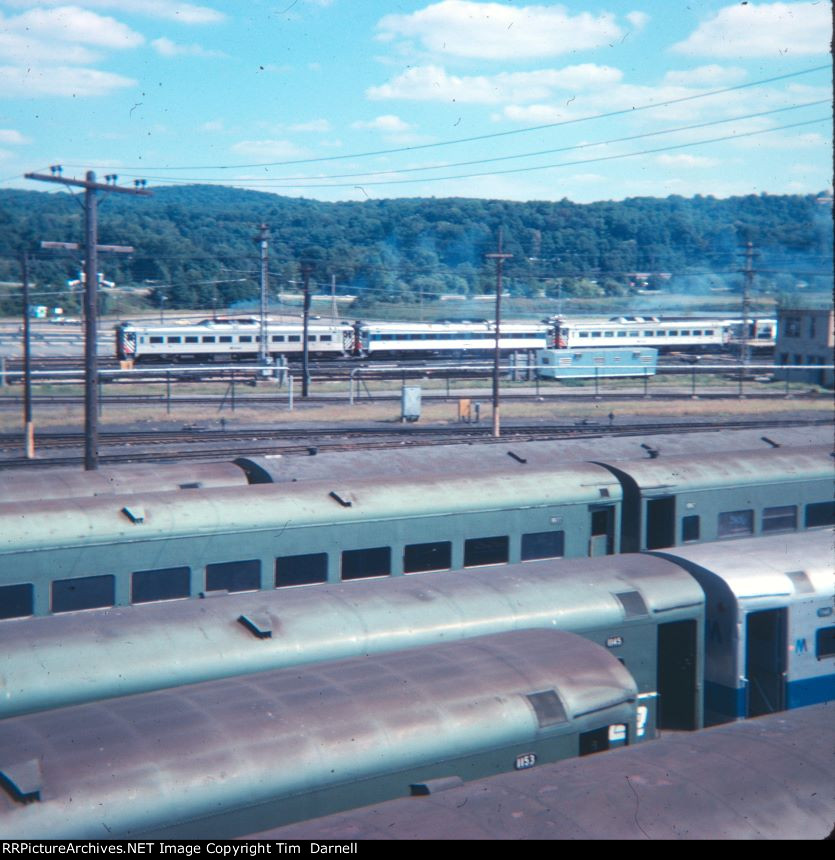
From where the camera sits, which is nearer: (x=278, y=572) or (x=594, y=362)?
(x=278, y=572)

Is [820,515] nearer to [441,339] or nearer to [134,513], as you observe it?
[134,513]

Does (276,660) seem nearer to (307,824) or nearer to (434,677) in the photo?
(434,677)

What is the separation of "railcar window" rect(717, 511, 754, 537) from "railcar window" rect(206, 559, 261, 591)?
733 cm

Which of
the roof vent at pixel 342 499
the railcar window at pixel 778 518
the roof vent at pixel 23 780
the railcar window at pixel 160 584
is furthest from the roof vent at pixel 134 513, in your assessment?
the railcar window at pixel 778 518

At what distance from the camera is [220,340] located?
195 ft

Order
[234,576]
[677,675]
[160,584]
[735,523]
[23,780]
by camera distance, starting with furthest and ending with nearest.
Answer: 1. [735,523]
2. [234,576]
3. [160,584]
4. [677,675]
5. [23,780]

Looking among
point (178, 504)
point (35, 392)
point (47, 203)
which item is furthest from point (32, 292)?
point (178, 504)

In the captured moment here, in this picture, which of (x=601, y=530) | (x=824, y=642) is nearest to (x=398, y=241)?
(x=601, y=530)

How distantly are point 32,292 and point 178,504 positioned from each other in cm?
6449

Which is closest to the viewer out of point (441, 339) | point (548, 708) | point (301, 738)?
point (301, 738)

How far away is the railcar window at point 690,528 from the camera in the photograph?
45.5ft

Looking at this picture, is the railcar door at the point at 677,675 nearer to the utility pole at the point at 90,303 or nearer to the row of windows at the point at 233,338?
the utility pole at the point at 90,303

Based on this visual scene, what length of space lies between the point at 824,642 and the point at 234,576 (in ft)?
21.8

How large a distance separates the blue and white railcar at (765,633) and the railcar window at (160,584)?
18.2 ft
